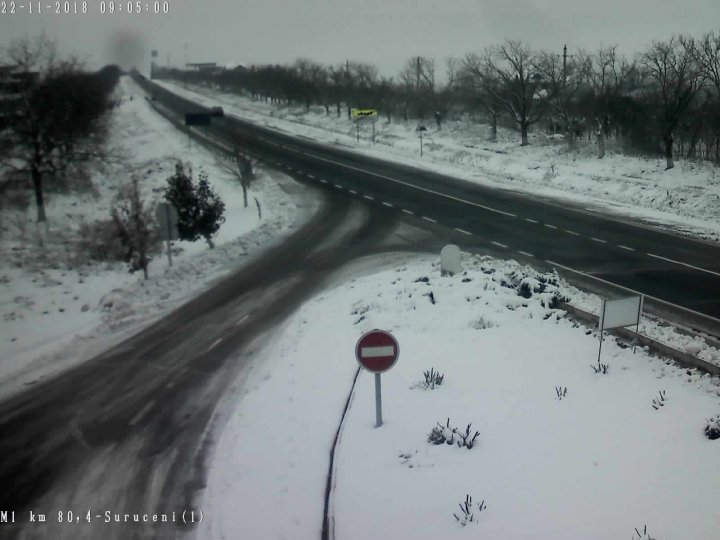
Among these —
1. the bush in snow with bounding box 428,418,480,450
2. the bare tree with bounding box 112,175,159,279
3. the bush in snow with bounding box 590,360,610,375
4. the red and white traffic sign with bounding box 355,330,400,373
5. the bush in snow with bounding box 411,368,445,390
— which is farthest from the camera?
the bare tree with bounding box 112,175,159,279

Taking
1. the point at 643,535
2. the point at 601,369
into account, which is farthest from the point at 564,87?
the point at 643,535

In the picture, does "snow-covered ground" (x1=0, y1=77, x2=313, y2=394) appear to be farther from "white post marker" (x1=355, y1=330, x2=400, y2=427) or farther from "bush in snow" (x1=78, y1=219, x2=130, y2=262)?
"white post marker" (x1=355, y1=330, x2=400, y2=427)

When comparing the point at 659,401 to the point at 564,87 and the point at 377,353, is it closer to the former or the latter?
the point at 377,353

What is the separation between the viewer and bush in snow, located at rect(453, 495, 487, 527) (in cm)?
609

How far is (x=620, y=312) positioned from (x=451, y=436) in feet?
12.5

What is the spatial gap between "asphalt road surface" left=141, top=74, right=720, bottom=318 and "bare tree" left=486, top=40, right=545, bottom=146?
13322 mm

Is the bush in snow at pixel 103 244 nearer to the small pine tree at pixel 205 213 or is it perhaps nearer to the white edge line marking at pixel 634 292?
the small pine tree at pixel 205 213

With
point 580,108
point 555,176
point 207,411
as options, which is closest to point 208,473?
point 207,411

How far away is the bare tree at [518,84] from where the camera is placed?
46.7 meters

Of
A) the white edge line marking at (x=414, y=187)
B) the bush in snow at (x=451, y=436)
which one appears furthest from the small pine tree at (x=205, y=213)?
the bush in snow at (x=451, y=436)

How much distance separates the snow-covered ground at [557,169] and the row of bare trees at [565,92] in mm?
1433

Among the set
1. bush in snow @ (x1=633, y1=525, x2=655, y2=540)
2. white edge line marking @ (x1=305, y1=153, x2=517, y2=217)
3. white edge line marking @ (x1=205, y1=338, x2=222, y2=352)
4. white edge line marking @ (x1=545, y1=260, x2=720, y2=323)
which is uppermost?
white edge line marking @ (x1=305, y1=153, x2=517, y2=217)

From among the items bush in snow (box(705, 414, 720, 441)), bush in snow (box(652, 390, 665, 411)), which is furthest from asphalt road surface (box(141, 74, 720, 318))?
bush in snow (box(705, 414, 720, 441))

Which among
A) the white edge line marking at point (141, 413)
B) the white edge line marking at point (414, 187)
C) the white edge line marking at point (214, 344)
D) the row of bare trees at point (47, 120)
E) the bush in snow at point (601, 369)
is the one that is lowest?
the white edge line marking at point (141, 413)
